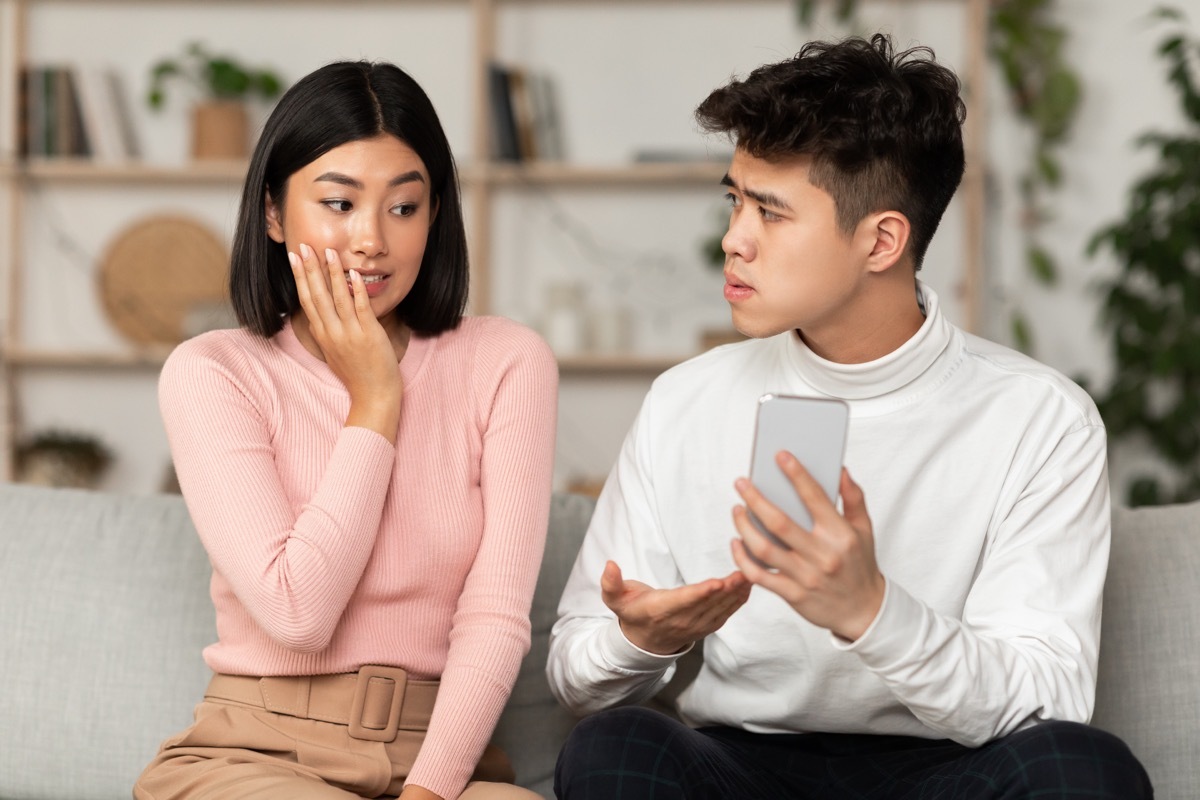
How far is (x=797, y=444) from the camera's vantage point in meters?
1.12

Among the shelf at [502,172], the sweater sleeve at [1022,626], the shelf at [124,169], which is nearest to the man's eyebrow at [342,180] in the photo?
the sweater sleeve at [1022,626]

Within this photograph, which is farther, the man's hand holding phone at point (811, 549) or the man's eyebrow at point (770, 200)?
the man's eyebrow at point (770, 200)

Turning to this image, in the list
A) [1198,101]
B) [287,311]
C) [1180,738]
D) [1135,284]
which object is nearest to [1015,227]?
[1135,284]

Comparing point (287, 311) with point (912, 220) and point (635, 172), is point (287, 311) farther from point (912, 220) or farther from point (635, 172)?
point (635, 172)

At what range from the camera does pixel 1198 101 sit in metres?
3.38

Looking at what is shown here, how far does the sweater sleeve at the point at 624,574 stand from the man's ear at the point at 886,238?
330 mm

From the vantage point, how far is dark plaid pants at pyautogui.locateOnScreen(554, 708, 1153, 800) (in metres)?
1.20

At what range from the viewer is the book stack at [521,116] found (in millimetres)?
3924

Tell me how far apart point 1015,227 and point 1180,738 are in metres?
2.64

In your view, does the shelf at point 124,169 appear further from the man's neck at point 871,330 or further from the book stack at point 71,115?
the man's neck at point 871,330

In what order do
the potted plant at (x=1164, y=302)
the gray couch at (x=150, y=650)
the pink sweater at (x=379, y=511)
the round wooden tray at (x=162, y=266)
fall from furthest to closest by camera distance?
the round wooden tray at (x=162, y=266) → the potted plant at (x=1164, y=302) → the gray couch at (x=150, y=650) → the pink sweater at (x=379, y=511)

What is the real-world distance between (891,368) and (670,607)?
1.42 feet

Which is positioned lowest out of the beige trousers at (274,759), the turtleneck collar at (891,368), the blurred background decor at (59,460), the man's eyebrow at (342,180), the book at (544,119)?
the blurred background decor at (59,460)

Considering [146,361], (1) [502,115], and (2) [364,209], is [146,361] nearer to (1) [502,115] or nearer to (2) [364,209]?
(1) [502,115]
